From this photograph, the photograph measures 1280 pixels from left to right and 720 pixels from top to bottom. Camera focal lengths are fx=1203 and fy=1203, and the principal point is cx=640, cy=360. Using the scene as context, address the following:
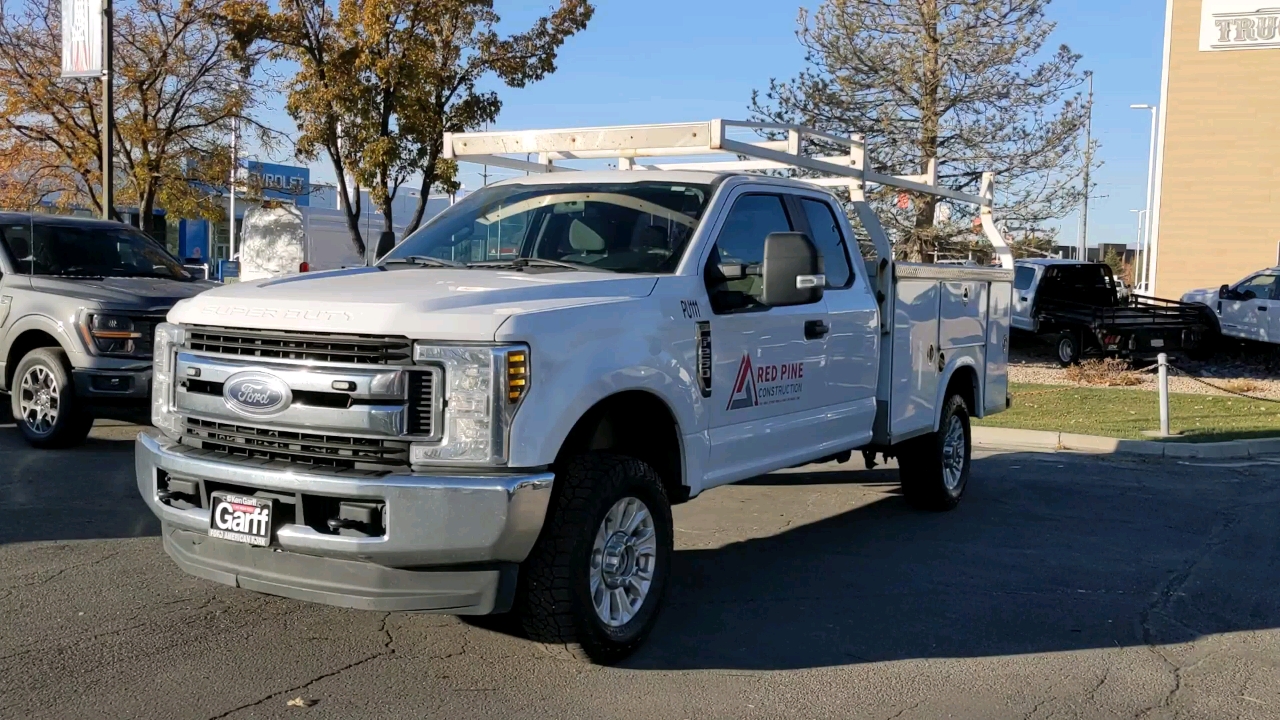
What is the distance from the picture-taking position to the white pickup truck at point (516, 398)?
436cm

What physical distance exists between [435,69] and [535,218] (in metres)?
14.7

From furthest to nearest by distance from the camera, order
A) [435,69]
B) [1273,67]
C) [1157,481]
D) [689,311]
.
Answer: [1273,67] < [435,69] < [1157,481] < [689,311]

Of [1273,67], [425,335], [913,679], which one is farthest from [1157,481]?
[1273,67]

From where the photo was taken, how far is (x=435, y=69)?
20047mm

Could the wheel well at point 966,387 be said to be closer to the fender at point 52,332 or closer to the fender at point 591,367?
the fender at point 591,367

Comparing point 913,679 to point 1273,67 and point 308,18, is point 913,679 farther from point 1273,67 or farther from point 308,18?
point 1273,67

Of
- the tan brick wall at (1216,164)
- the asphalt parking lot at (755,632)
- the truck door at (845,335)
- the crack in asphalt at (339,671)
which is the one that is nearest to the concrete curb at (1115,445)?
the asphalt parking lot at (755,632)

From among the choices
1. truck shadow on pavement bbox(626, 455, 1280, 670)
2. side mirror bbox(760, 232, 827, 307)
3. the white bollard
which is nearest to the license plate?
truck shadow on pavement bbox(626, 455, 1280, 670)

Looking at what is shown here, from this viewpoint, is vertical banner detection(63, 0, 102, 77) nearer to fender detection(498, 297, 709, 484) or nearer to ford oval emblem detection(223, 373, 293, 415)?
ford oval emblem detection(223, 373, 293, 415)

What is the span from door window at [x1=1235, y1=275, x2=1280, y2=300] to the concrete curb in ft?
31.0

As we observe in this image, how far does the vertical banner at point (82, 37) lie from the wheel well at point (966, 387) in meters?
12.8

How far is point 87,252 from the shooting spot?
415 inches

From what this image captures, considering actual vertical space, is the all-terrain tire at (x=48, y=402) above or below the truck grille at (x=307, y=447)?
below

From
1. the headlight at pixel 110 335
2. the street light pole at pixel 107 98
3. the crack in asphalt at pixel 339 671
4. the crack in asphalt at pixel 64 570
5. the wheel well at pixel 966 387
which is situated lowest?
the crack in asphalt at pixel 339 671
